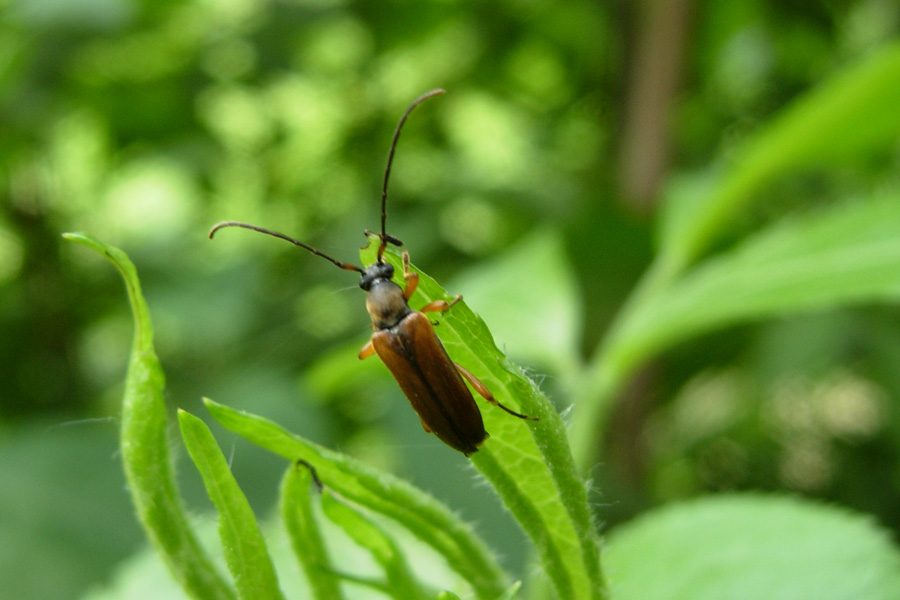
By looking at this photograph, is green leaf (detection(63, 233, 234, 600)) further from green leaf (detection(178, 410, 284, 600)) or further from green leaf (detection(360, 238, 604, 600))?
green leaf (detection(360, 238, 604, 600))

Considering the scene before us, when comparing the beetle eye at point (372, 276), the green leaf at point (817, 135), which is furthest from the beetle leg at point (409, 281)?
the green leaf at point (817, 135)

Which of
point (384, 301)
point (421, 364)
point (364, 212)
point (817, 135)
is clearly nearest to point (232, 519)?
point (421, 364)

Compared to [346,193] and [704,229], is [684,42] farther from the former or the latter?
[346,193]

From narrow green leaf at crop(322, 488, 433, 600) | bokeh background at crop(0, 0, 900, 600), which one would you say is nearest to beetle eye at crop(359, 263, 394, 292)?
bokeh background at crop(0, 0, 900, 600)

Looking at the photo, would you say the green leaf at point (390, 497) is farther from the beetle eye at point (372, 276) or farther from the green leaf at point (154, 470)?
the beetle eye at point (372, 276)

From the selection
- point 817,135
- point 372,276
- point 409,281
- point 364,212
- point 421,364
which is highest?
point 364,212

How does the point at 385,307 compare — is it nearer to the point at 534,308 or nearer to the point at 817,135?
the point at 534,308
